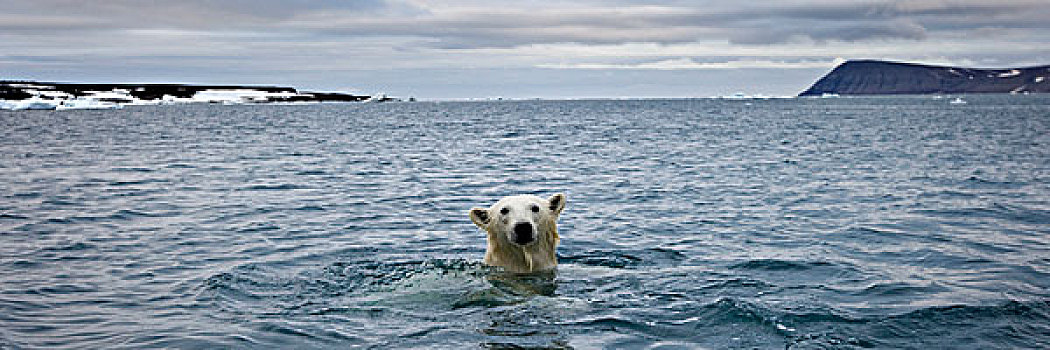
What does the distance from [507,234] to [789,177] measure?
18790 mm

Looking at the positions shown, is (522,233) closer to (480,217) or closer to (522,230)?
(522,230)

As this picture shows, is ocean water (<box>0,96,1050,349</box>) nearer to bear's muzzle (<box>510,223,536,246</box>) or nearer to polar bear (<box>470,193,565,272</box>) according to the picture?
polar bear (<box>470,193,565,272</box>)

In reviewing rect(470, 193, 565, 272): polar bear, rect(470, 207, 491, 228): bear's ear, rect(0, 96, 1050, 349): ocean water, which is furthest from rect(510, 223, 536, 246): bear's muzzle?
rect(470, 207, 491, 228): bear's ear

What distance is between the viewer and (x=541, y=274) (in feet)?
35.0

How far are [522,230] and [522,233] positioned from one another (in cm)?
5

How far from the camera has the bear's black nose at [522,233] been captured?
983cm

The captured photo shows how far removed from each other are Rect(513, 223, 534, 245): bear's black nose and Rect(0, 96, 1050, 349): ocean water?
58 cm

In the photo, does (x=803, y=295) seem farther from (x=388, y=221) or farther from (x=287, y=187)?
(x=287, y=187)

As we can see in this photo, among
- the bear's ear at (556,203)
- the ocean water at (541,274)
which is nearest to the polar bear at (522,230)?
the bear's ear at (556,203)

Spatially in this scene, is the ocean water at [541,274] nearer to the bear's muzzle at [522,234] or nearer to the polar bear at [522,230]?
the polar bear at [522,230]

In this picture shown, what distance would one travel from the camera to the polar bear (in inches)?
392

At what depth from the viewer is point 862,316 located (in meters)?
9.25

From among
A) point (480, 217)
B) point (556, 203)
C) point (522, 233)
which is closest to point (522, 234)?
point (522, 233)

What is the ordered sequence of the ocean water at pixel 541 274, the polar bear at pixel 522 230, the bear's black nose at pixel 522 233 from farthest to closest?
1. the polar bear at pixel 522 230
2. the bear's black nose at pixel 522 233
3. the ocean water at pixel 541 274
